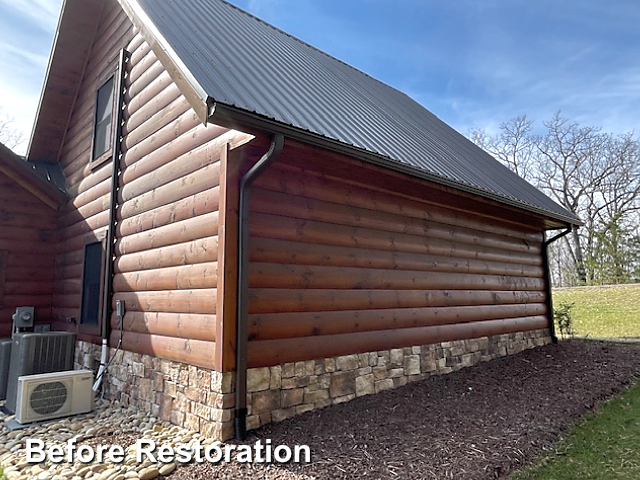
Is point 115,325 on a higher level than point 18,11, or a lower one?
lower

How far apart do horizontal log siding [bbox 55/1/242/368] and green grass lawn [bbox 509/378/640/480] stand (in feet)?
10.0

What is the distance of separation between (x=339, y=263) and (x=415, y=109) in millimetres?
7237

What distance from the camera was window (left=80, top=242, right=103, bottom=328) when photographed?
6.59 meters

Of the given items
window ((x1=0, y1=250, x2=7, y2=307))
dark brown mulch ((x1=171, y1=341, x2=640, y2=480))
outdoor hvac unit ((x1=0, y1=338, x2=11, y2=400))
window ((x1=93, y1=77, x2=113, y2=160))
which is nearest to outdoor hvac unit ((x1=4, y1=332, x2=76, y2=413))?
outdoor hvac unit ((x1=0, y1=338, x2=11, y2=400))

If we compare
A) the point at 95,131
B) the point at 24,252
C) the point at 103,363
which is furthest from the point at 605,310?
the point at 24,252

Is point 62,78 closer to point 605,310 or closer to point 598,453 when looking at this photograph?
point 598,453

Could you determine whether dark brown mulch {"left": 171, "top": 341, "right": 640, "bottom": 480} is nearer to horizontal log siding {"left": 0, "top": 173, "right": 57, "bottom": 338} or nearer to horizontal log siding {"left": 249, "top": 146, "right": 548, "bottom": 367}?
horizontal log siding {"left": 249, "top": 146, "right": 548, "bottom": 367}

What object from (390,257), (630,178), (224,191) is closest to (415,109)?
(390,257)

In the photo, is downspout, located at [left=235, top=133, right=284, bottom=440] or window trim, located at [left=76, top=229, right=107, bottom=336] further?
window trim, located at [left=76, top=229, right=107, bottom=336]

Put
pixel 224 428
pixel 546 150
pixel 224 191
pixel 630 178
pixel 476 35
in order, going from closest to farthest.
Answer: pixel 224 428
pixel 224 191
pixel 476 35
pixel 630 178
pixel 546 150

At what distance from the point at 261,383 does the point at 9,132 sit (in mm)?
22501

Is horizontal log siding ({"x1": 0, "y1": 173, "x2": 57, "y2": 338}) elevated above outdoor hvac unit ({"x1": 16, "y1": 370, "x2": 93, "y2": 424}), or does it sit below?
above

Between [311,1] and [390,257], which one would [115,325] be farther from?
[311,1]

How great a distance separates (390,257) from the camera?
5.65 m
